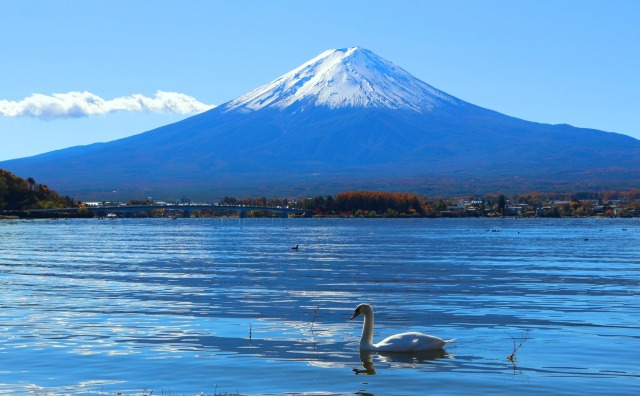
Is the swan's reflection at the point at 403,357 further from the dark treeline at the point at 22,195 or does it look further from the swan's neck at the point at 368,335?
the dark treeline at the point at 22,195

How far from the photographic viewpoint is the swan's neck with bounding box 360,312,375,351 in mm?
18953

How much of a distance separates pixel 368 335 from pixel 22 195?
15190 centimetres

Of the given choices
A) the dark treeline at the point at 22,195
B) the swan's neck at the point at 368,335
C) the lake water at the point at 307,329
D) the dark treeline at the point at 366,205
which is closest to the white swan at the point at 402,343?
the swan's neck at the point at 368,335

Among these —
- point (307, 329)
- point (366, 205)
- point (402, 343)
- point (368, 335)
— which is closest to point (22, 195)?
point (366, 205)

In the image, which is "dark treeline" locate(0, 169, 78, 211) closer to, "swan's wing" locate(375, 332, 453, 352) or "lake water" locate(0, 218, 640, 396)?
"lake water" locate(0, 218, 640, 396)

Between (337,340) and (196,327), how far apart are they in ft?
11.0

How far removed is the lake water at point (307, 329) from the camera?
Result: 16453mm

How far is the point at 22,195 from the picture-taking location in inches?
6457

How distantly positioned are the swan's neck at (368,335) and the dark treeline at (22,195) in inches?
5557

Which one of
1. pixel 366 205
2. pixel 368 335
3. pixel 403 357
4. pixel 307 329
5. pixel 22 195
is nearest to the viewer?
pixel 403 357

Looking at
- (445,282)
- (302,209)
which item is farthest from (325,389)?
(302,209)

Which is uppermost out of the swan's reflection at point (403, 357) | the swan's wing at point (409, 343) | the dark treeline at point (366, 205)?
the dark treeline at point (366, 205)

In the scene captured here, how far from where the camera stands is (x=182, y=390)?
15680mm

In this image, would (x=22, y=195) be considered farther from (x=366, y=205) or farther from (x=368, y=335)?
(x=368, y=335)
